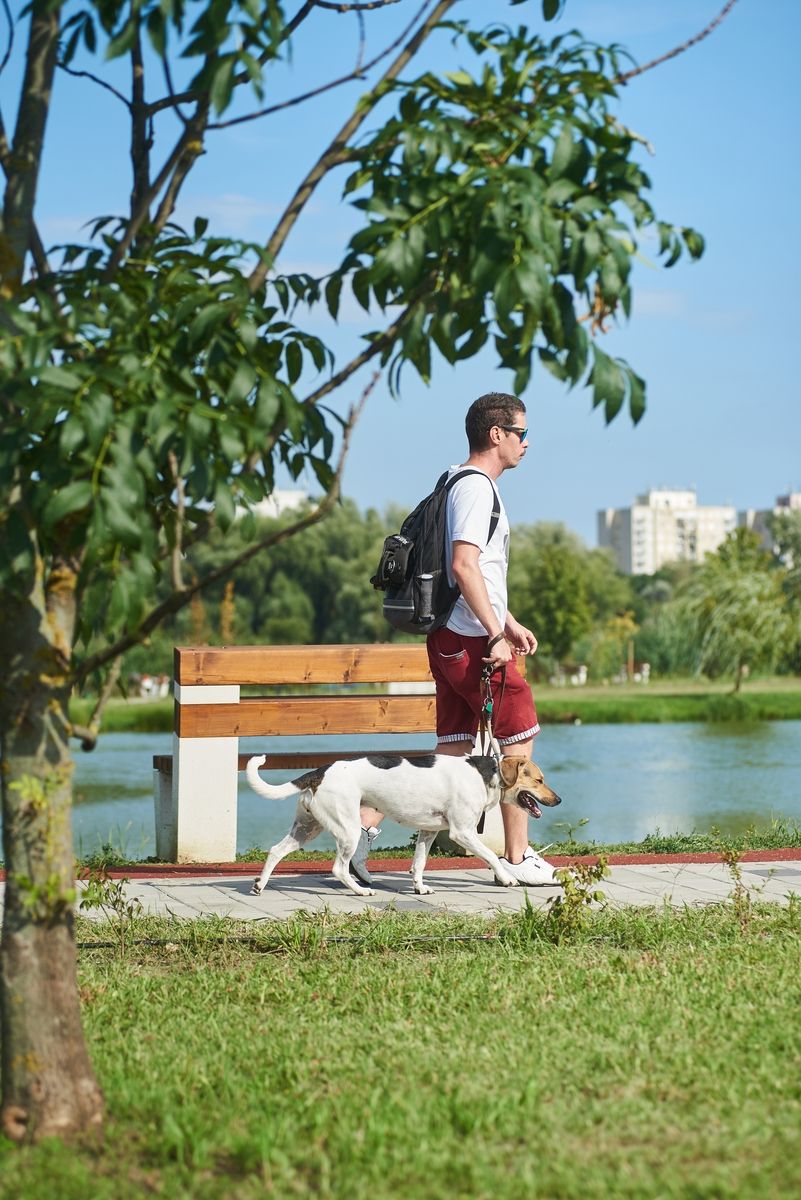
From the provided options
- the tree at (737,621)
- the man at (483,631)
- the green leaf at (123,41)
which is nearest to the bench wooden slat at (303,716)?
the man at (483,631)

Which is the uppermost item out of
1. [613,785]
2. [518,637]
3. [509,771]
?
[518,637]

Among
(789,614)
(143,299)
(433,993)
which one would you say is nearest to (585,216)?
(143,299)

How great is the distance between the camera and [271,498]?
371 centimetres

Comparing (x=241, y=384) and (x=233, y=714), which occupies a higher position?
(x=241, y=384)

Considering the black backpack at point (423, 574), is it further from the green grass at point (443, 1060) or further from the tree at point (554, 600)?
the tree at point (554, 600)

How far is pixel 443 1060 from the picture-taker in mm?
4047

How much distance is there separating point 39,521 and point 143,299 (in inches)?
22.9

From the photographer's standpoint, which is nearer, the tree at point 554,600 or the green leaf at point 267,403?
the green leaf at point 267,403

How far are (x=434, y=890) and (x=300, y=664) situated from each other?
1.74 meters

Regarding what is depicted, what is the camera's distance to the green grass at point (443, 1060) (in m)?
3.24

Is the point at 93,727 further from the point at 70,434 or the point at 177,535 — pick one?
the point at 70,434

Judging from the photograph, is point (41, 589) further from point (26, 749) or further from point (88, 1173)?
point (88, 1173)

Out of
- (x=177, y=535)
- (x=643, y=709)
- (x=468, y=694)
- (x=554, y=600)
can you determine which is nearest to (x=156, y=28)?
(x=177, y=535)

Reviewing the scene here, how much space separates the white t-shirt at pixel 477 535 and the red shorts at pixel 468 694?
81 millimetres
